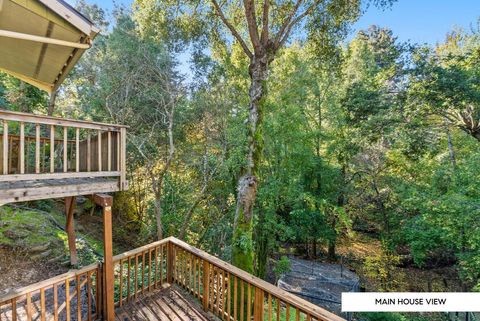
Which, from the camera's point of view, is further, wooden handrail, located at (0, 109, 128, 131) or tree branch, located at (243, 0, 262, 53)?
tree branch, located at (243, 0, 262, 53)

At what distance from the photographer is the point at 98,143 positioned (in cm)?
343

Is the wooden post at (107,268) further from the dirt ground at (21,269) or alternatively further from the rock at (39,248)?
the rock at (39,248)

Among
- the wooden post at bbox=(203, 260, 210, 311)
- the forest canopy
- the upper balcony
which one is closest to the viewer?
the upper balcony

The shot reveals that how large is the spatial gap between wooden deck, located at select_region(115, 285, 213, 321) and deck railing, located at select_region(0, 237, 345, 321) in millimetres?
101

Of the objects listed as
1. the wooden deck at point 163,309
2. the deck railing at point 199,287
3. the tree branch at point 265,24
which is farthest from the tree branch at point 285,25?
the wooden deck at point 163,309

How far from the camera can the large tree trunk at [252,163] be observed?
543 cm

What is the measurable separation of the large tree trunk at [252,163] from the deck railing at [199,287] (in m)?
1.36

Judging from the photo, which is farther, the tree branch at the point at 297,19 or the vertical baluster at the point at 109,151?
the tree branch at the point at 297,19

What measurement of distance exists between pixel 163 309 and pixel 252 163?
124 inches

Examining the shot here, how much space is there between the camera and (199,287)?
401 cm

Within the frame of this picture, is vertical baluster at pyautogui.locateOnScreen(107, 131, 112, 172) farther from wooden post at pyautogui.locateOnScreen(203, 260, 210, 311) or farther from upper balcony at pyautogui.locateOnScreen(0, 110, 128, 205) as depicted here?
wooden post at pyautogui.locateOnScreen(203, 260, 210, 311)

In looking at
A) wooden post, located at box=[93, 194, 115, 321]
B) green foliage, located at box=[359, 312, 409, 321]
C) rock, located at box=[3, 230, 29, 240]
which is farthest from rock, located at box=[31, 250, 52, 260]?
green foliage, located at box=[359, 312, 409, 321]

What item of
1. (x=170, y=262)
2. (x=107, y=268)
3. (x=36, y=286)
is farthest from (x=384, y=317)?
(x=36, y=286)

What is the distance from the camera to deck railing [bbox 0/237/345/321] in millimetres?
2616
